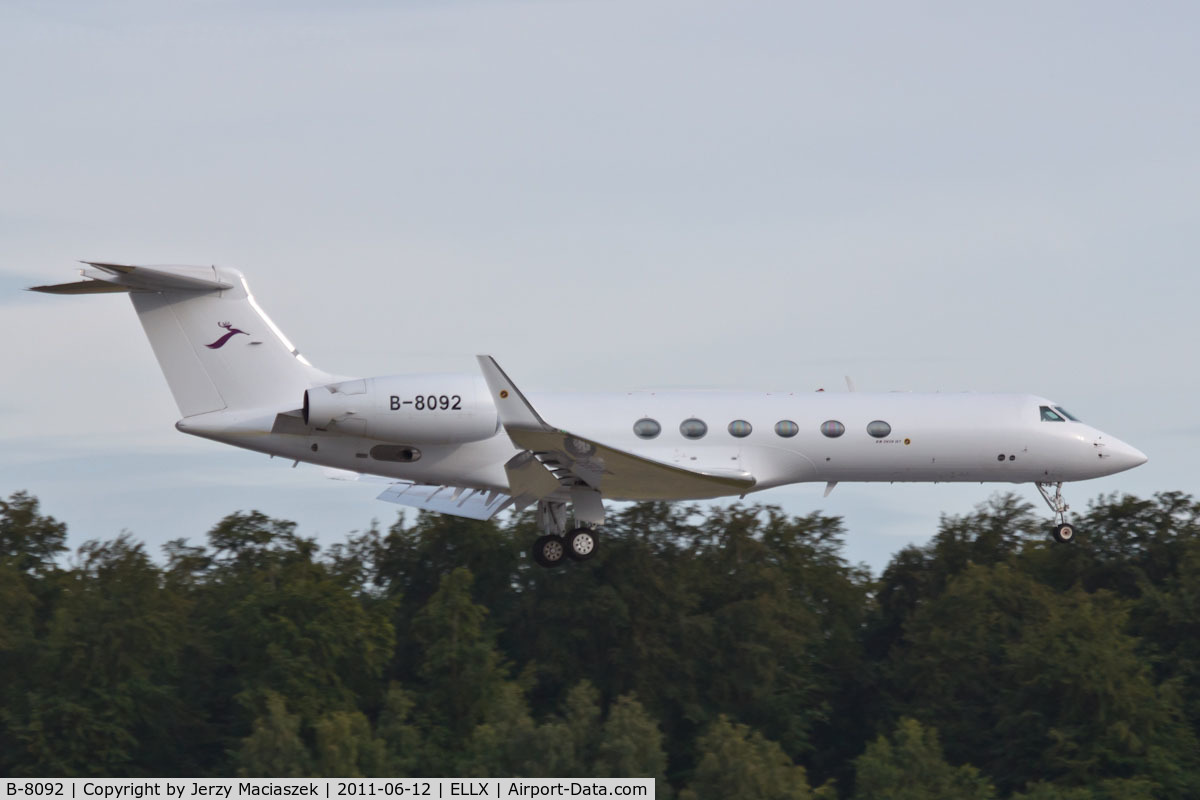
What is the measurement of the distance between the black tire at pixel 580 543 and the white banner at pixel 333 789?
400 centimetres

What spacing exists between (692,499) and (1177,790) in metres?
16.0

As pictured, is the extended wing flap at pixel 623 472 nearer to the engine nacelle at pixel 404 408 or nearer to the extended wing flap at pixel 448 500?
the engine nacelle at pixel 404 408

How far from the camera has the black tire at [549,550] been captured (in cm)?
2664

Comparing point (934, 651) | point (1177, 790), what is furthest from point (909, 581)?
point (1177, 790)

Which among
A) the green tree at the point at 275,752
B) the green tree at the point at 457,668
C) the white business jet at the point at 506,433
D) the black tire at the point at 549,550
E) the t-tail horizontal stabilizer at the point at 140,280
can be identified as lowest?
the green tree at the point at 275,752

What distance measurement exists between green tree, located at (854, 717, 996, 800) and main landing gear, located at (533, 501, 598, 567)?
11.3 m

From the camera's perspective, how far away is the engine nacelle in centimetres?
2512

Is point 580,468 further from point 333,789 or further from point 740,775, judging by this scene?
point 740,775

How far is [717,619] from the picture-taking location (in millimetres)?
40375

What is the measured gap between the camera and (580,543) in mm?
26688

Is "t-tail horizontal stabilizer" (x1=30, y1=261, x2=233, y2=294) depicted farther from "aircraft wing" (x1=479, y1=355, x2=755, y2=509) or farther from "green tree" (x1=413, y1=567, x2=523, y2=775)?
"green tree" (x1=413, y1=567, x2=523, y2=775)

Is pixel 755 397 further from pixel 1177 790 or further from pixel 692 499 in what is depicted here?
pixel 1177 790

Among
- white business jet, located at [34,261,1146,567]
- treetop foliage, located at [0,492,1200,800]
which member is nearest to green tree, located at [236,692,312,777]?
treetop foliage, located at [0,492,1200,800]

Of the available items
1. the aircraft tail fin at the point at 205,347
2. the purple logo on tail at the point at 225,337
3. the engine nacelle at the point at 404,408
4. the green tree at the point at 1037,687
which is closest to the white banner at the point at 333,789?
the engine nacelle at the point at 404,408
